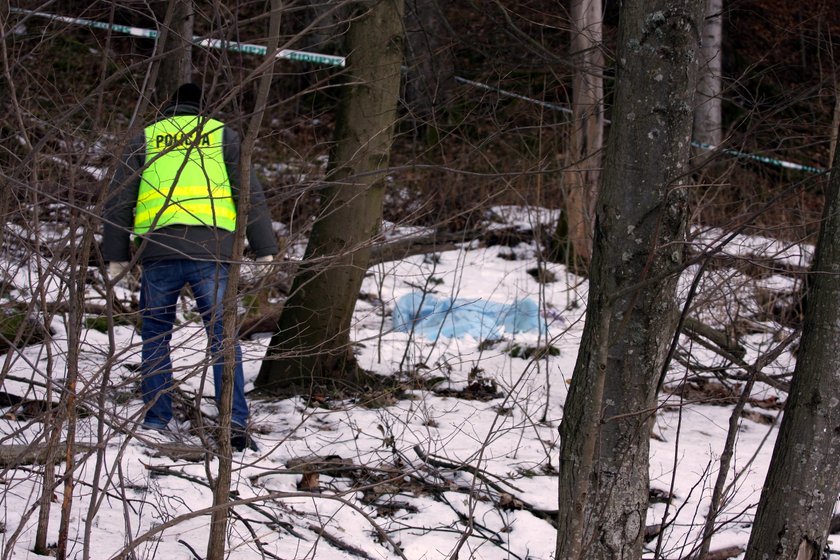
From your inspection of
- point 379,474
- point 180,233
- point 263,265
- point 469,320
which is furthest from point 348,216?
point 263,265

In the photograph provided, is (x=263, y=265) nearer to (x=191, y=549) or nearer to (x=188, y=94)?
(x=191, y=549)

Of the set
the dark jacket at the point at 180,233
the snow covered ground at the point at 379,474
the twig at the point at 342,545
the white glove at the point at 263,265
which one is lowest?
the twig at the point at 342,545

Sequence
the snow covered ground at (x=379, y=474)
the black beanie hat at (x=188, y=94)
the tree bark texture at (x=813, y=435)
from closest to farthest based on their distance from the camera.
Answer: the tree bark texture at (x=813, y=435) → the snow covered ground at (x=379, y=474) → the black beanie hat at (x=188, y=94)

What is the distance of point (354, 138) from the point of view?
527cm

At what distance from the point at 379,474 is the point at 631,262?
2167 millimetres

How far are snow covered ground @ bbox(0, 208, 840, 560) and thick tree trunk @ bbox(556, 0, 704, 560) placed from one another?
14 centimetres

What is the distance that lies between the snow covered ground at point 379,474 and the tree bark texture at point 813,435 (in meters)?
0.16

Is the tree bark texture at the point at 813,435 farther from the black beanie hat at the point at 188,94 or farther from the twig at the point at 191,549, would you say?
the black beanie hat at the point at 188,94

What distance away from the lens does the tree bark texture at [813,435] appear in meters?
2.84

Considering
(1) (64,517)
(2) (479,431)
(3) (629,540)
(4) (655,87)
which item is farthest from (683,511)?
(1) (64,517)

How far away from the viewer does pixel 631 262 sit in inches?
100

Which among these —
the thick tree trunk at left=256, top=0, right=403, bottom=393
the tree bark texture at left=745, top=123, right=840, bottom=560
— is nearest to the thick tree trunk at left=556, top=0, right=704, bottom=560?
the tree bark texture at left=745, top=123, right=840, bottom=560

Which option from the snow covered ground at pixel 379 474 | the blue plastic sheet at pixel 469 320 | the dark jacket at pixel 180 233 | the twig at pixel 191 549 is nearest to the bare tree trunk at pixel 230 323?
the snow covered ground at pixel 379 474

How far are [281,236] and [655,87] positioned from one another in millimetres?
5723
